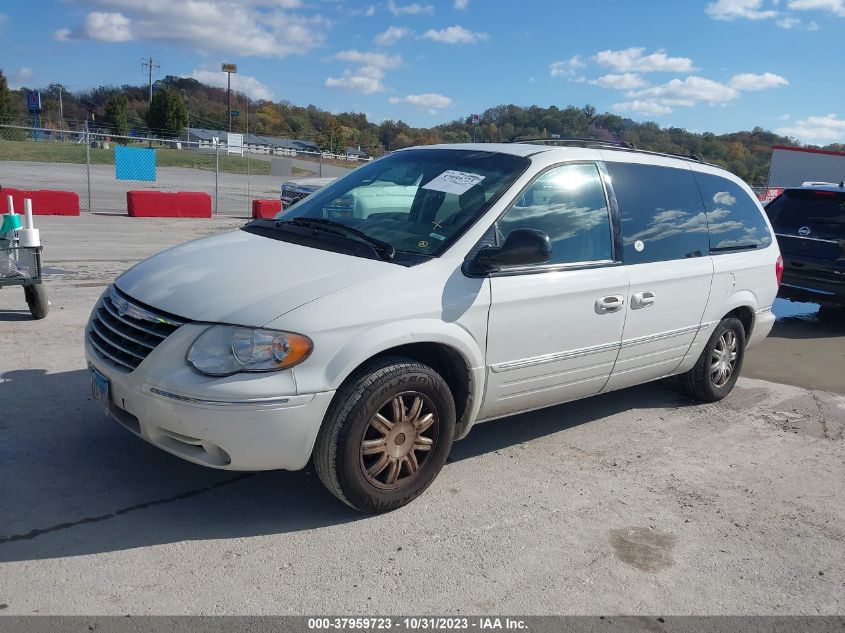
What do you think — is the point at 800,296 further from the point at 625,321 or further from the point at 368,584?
the point at 368,584

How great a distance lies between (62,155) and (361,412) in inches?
1595

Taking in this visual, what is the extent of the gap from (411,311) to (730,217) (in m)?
3.29

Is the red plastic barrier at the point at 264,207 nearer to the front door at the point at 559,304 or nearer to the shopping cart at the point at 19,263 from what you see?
the shopping cart at the point at 19,263

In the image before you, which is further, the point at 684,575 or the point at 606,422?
the point at 606,422

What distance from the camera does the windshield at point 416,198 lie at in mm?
4012

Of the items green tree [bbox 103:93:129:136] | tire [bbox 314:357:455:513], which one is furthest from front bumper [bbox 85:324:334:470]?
green tree [bbox 103:93:129:136]

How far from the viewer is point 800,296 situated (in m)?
9.05

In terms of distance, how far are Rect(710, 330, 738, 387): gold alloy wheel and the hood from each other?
10.7ft

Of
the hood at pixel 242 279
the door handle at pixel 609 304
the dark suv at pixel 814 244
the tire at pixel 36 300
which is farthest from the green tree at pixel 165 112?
the door handle at pixel 609 304

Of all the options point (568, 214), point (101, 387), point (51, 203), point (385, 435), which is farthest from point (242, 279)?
point (51, 203)

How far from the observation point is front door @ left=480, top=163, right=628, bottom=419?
13.1ft

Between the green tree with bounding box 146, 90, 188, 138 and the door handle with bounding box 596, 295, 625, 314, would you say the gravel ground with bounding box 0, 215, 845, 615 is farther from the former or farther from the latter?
the green tree with bounding box 146, 90, 188, 138

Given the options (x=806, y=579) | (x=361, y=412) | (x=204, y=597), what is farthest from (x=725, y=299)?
(x=204, y=597)

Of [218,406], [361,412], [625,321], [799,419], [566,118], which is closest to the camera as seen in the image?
[218,406]
